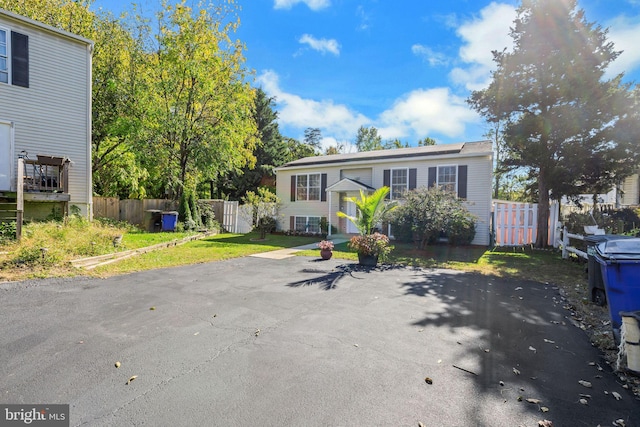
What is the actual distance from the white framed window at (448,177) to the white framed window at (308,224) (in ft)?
23.3

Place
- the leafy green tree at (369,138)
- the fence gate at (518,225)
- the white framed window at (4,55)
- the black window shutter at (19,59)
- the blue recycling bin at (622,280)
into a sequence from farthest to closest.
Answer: the leafy green tree at (369,138) < the fence gate at (518,225) < the black window shutter at (19,59) < the white framed window at (4,55) < the blue recycling bin at (622,280)

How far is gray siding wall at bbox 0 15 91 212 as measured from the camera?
10375 mm

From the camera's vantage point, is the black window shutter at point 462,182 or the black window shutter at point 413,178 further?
the black window shutter at point 413,178

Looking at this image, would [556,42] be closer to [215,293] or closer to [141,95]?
[215,293]

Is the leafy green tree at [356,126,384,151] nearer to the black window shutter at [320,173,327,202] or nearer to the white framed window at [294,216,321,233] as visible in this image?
the black window shutter at [320,173,327,202]

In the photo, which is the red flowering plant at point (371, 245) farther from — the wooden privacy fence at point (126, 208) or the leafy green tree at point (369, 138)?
the leafy green tree at point (369, 138)

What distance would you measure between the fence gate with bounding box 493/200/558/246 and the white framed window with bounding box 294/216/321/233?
9.12 m

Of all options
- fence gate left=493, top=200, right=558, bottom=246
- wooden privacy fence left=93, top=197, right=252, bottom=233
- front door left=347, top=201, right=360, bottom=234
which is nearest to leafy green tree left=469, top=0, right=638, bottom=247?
fence gate left=493, top=200, right=558, bottom=246

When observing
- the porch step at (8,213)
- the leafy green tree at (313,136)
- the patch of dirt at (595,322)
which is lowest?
the patch of dirt at (595,322)

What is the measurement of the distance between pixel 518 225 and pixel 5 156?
19677 mm

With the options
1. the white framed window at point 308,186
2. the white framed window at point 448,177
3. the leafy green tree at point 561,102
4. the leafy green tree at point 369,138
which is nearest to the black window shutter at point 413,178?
the white framed window at point 448,177

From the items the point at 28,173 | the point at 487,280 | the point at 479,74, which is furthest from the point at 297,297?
the point at 479,74

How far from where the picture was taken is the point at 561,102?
11.4 meters

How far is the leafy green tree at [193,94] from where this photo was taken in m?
17.6
